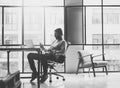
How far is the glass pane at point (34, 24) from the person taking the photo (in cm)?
855

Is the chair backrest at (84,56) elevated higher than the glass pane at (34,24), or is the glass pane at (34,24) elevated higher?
the glass pane at (34,24)

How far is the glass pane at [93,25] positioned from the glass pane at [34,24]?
5.24 ft

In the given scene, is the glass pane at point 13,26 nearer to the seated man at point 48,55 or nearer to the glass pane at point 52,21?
the glass pane at point 52,21

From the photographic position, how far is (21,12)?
8.50 meters

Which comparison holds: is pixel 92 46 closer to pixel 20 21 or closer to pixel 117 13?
pixel 117 13

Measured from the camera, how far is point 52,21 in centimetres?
872

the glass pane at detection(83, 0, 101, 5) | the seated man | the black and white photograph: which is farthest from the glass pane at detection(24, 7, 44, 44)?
the seated man

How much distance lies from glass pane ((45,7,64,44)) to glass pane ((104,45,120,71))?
181 centimetres

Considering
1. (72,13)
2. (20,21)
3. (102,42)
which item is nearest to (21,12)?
(20,21)

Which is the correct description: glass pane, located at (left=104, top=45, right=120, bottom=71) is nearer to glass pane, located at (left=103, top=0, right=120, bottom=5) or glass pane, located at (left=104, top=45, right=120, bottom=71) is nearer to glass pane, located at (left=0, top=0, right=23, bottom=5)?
glass pane, located at (left=103, top=0, right=120, bottom=5)

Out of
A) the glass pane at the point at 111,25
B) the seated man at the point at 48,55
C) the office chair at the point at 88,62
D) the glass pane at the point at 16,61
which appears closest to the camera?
the seated man at the point at 48,55

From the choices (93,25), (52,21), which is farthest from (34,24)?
(93,25)

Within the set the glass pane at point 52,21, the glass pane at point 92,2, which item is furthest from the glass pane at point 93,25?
the glass pane at point 52,21

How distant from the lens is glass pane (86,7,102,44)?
28.3 ft
